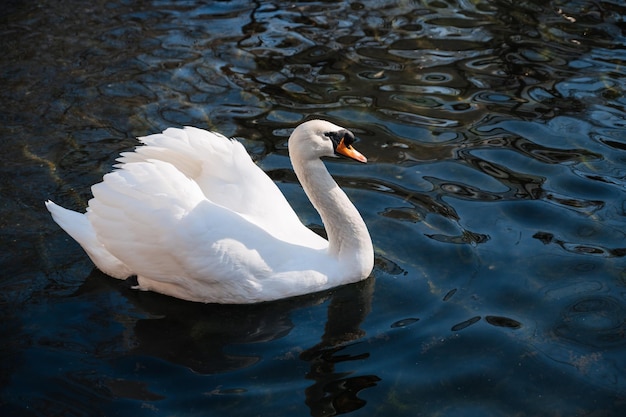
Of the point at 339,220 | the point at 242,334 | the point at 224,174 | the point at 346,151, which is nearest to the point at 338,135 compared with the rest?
the point at 346,151

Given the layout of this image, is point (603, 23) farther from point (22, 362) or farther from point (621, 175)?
point (22, 362)

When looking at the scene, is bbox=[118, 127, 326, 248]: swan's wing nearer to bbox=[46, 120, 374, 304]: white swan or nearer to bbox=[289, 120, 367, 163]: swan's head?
bbox=[46, 120, 374, 304]: white swan

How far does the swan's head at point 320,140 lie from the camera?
21.3ft

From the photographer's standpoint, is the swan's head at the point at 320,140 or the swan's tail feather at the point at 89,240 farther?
the swan's tail feather at the point at 89,240

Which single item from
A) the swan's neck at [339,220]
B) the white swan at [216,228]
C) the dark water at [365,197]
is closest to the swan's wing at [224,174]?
the white swan at [216,228]

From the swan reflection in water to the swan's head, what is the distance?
3.27 ft

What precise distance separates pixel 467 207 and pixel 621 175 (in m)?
1.50

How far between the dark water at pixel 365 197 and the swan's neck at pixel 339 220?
269 mm

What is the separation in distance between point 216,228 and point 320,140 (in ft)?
3.17

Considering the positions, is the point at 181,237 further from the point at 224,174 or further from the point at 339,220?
the point at 339,220

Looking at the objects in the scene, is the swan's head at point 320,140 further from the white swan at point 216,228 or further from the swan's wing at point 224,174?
the swan's wing at point 224,174

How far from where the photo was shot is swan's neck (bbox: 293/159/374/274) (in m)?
6.64

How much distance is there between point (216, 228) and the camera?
6.32 m

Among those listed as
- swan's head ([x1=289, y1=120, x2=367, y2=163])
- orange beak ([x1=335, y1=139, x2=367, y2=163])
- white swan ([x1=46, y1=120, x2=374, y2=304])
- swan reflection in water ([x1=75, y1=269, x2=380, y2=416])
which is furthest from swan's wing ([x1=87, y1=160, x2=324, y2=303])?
orange beak ([x1=335, y1=139, x2=367, y2=163])
